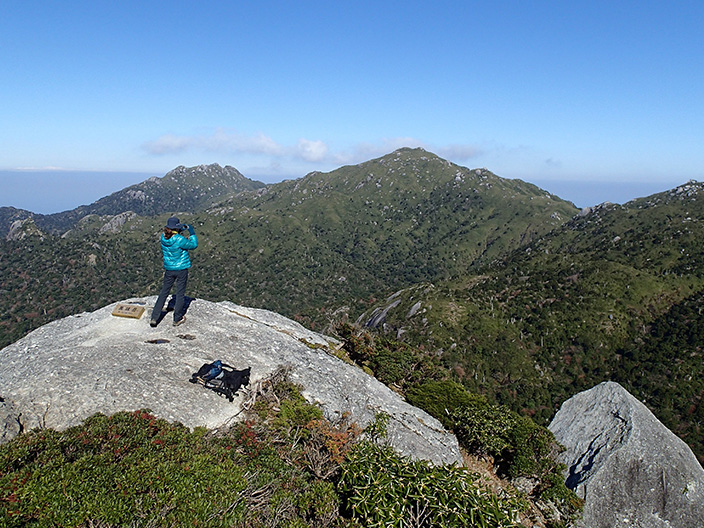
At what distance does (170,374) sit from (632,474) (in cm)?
2800

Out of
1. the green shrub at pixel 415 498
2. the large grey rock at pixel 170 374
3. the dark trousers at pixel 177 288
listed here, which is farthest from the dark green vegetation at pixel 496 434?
the dark trousers at pixel 177 288

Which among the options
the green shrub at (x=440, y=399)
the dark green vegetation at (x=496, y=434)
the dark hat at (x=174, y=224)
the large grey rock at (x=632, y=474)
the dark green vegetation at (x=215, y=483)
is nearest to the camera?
the dark green vegetation at (x=215, y=483)

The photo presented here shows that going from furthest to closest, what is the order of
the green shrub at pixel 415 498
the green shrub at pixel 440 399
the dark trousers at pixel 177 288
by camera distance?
the green shrub at pixel 440 399 < the dark trousers at pixel 177 288 < the green shrub at pixel 415 498

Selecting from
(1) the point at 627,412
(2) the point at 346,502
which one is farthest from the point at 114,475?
(1) the point at 627,412

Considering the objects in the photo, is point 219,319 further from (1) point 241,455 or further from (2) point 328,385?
(1) point 241,455

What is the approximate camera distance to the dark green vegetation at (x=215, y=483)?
6.70 m

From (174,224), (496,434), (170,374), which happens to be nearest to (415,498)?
(170,374)

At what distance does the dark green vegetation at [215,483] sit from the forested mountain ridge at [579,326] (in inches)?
3238

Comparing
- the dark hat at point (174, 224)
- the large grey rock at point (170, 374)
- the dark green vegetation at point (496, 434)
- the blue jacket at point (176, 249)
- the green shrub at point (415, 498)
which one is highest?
the dark hat at point (174, 224)

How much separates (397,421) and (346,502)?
25.4 ft

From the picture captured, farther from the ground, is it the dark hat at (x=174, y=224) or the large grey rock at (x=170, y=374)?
the dark hat at (x=174, y=224)

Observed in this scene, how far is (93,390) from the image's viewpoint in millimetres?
12703

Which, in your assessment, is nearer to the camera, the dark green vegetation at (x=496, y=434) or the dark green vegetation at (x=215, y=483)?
the dark green vegetation at (x=215, y=483)

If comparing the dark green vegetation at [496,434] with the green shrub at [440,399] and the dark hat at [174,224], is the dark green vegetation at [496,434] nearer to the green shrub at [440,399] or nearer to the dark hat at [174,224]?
the green shrub at [440,399]
